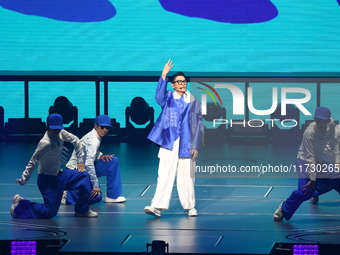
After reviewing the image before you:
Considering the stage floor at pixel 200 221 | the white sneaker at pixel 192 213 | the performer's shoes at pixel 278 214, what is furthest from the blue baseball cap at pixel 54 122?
the performer's shoes at pixel 278 214

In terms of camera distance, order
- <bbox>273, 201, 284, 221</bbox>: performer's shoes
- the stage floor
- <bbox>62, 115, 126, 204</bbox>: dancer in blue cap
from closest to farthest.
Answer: the stage floor, <bbox>273, 201, 284, 221</bbox>: performer's shoes, <bbox>62, 115, 126, 204</bbox>: dancer in blue cap

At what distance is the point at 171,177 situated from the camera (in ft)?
34.8

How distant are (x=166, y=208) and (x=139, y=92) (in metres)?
12.1

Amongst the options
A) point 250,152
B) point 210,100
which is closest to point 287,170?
point 250,152

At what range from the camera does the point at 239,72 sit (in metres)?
20.9

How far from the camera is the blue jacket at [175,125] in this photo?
10.6 m

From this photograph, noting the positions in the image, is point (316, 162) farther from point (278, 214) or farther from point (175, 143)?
point (175, 143)

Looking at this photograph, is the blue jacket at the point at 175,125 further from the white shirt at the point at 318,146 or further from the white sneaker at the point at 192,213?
the white shirt at the point at 318,146

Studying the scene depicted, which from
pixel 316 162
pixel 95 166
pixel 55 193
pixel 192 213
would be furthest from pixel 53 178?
pixel 316 162

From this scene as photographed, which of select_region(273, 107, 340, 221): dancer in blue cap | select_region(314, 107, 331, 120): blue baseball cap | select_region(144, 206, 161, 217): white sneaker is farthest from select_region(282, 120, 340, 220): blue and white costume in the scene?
select_region(144, 206, 161, 217): white sneaker

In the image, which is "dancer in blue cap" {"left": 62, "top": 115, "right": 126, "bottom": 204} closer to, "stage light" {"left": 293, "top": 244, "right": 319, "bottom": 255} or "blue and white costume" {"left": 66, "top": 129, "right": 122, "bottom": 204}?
"blue and white costume" {"left": 66, "top": 129, "right": 122, "bottom": 204}

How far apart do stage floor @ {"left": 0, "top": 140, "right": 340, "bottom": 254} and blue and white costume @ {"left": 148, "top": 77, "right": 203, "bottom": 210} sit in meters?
0.31

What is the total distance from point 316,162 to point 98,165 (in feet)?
9.65

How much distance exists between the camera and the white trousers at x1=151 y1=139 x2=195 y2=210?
10570mm
